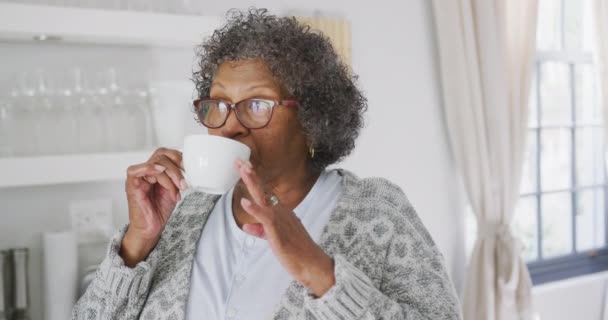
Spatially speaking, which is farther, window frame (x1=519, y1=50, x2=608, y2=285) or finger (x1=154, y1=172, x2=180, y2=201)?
window frame (x1=519, y1=50, x2=608, y2=285)

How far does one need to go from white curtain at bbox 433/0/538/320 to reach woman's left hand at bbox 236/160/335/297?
191cm

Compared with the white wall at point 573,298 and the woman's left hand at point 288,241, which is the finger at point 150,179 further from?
the white wall at point 573,298

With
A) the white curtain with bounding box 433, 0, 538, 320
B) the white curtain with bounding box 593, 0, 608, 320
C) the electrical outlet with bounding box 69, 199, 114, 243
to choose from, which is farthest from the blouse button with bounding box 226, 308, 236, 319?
the white curtain with bounding box 593, 0, 608, 320

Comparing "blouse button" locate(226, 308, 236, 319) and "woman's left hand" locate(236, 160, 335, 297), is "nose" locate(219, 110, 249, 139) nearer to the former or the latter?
"woman's left hand" locate(236, 160, 335, 297)

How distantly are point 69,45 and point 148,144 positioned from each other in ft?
1.13

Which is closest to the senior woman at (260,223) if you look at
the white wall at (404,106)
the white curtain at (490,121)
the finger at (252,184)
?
the finger at (252,184)

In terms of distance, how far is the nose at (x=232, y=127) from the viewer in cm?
93

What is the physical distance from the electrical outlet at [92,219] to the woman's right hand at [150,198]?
0.90 meters

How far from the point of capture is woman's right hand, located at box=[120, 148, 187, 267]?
93 centimetres

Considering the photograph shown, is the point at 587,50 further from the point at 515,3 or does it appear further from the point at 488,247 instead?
the point at 488,247

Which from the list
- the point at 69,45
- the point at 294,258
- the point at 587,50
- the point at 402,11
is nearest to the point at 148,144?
the point at 69,45

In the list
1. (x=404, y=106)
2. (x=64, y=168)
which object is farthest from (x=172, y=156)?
(x=404, y=106)

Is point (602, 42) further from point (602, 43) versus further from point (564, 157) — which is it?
point (564, 157)

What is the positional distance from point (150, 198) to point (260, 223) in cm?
20
